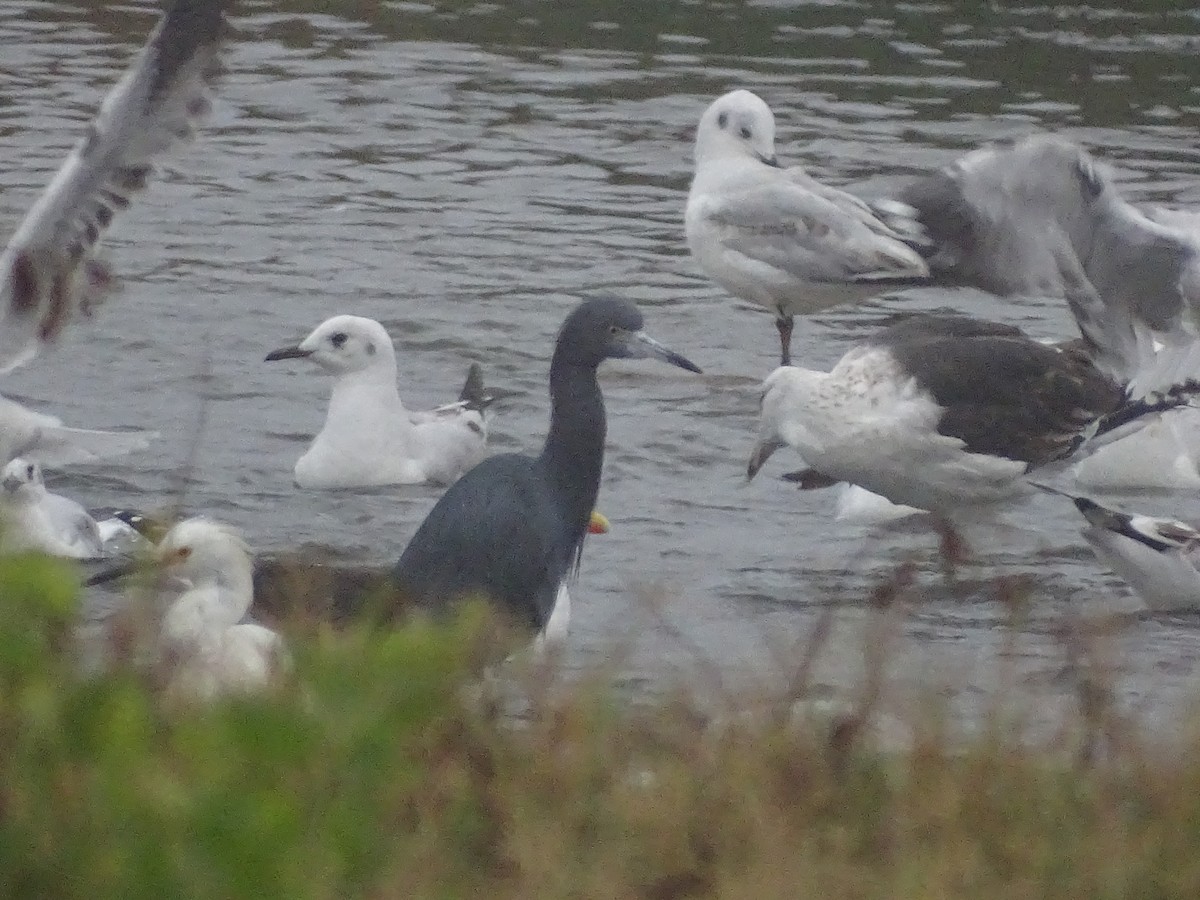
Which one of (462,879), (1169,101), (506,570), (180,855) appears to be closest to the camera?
(180,855)

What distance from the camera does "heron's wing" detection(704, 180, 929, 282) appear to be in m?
10.6

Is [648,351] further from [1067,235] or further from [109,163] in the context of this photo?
[1067,235]

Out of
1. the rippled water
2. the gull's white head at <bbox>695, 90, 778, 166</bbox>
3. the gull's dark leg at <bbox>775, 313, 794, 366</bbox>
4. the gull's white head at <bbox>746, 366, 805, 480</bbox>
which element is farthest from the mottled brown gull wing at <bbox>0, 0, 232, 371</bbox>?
the gull's white head at <bbox>695, 90, 778, 166</bbox>

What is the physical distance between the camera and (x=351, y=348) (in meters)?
8.95

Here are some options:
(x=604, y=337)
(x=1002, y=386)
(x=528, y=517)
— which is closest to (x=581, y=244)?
(x=1002, y=386)

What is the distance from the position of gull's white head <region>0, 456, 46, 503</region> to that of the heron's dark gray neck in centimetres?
162

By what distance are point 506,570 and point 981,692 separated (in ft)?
4.09

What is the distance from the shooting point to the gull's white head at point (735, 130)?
11367mm

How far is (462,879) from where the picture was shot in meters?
3.54

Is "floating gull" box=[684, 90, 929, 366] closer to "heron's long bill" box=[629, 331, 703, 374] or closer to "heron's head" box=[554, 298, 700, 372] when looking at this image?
"heron's long bill" box=[629, 331, 703, 374]

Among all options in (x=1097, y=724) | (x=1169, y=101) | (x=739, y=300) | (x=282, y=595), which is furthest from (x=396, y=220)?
(x=1097, y=724)

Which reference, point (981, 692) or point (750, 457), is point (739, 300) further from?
point (981, 692)

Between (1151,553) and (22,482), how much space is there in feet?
11.2

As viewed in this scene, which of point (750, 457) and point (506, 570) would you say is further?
point (750, 457)
